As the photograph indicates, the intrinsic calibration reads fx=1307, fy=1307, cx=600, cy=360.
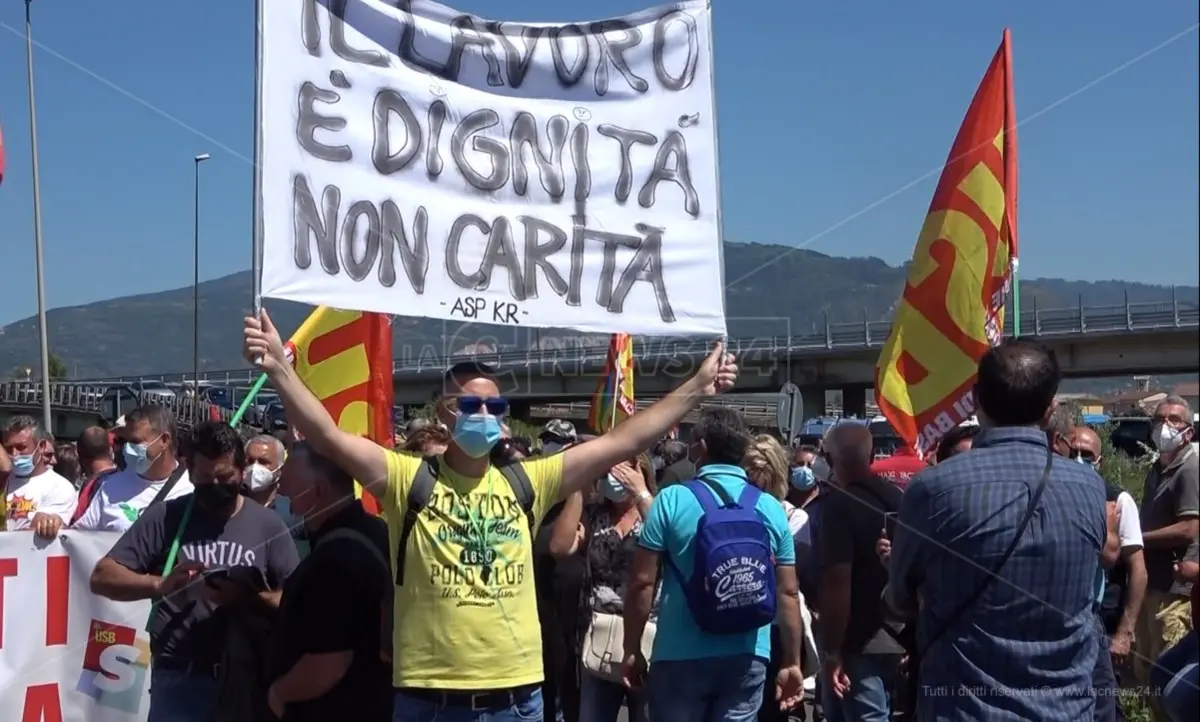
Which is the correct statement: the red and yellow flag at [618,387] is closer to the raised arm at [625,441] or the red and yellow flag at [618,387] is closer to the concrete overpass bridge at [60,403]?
the raised arm at [625,441]

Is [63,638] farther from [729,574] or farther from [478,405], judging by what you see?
[729,574]

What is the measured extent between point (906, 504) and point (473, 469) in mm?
1356

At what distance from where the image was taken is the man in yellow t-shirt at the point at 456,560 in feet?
13.0

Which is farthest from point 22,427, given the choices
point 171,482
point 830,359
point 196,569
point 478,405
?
point 830,359

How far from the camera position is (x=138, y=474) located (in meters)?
6.31

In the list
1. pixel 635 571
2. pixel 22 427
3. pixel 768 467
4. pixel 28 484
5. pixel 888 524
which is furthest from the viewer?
pixel 22 427

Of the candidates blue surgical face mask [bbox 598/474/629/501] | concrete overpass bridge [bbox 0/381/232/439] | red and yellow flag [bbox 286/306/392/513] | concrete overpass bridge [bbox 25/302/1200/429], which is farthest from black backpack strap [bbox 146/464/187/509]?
concrete overpass bridge [bbox 0/381/232/439]

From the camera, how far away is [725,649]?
196 inches

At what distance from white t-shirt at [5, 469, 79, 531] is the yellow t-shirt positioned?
13.4 ft

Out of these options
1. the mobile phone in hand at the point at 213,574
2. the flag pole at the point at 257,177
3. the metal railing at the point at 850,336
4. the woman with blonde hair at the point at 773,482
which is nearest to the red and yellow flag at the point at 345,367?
the woman with blonde hair at the point at 773,482

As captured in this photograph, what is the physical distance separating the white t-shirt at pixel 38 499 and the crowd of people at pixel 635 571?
119 cm

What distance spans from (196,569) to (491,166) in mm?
1813

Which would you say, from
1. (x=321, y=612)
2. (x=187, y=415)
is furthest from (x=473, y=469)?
(x=187, y=415)

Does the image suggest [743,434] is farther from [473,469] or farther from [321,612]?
[321,612]
